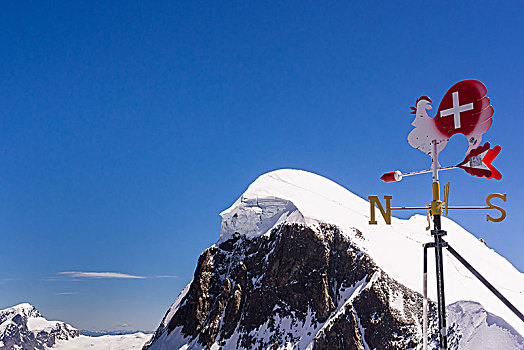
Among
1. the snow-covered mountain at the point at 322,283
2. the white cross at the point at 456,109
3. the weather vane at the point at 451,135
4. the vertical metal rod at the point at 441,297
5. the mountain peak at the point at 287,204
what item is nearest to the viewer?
the vertical metal rod at the point at 441,297

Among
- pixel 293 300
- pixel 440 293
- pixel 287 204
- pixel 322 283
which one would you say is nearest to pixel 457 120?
pixel 440 293

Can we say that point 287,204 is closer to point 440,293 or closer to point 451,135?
point 451,135

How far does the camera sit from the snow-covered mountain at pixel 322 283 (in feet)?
163

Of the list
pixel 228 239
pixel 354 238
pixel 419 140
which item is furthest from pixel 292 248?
pixel 419 140

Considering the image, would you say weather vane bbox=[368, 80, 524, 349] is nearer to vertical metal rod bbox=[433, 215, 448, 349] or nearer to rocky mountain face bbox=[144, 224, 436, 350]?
vertical metal rod bbox=[433, 215, 448, 349]

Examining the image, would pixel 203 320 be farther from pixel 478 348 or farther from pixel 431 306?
pixel 478 348

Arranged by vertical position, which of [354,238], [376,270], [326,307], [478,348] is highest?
[354,238]

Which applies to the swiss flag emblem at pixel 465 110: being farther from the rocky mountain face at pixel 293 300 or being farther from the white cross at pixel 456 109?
the rocky mountain face at pixel 293 300

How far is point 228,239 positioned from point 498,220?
63.2 metres

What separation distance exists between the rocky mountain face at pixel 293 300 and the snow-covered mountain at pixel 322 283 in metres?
0.13

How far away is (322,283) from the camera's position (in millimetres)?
58625

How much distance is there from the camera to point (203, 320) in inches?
2660

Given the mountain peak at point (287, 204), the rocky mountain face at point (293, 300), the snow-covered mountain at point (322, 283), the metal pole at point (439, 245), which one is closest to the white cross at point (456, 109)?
the metal pole at point (439, 245)

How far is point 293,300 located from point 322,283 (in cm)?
427
